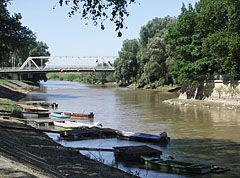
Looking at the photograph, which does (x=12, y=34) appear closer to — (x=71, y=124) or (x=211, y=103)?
(x=71, y=124)

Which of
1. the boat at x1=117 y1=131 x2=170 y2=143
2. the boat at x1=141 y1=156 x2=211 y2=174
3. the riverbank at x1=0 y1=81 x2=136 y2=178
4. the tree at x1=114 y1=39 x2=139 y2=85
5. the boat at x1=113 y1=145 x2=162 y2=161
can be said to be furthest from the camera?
the tree at x1=114 y1=39 x2=139 y2=85

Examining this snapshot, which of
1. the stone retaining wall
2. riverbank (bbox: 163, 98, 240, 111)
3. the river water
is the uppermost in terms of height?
the stone retaining wall

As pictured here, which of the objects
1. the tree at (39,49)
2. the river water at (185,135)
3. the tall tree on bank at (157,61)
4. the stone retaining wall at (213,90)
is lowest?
the river water at (185,135)

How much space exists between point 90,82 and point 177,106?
110 meters

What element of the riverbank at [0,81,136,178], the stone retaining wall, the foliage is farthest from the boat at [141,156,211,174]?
the stone retaining wall

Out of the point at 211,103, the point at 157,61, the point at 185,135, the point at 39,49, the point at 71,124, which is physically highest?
the point at 39,49

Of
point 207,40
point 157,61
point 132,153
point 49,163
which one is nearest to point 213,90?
point 207,40

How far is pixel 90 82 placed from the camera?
158625 mm

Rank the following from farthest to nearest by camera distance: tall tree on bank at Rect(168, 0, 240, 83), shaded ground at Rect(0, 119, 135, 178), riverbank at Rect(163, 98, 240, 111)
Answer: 1. riverbank at Rect(163, 98, 240, 111)
2. tall tree on bank at Rect(168, 0, 240, 83)
3. shaded ground at Rect(0, 119, 135, 178)

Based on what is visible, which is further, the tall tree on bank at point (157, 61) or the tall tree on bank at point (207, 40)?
the tall tree on bank at point (157, 61)

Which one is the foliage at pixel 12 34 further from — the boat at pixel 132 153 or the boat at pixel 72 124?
the boat at pixel 132 153

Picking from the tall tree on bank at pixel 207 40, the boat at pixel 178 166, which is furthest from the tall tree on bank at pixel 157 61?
the boat at pixel 178 166

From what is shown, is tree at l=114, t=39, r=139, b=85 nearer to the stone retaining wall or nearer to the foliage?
the stone retaining wall

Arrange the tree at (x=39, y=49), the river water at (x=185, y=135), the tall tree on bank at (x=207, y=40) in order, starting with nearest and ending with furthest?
the river water at (x=185, y=135), the tall tree on bank at (x=207, y=40), the tree at (x=39, y=49)
